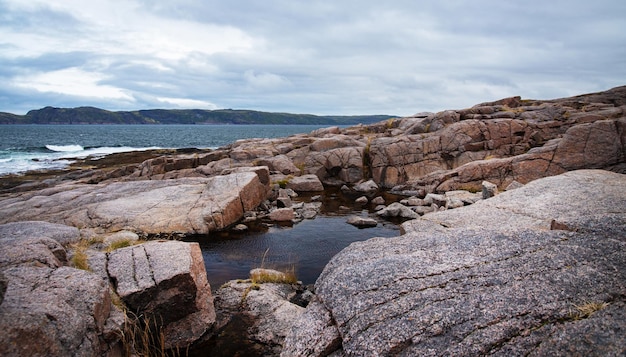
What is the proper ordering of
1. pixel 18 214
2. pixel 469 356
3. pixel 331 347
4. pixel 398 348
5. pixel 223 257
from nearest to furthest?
pixel 469 356
pixel 398 348
pixel 331 347
pixel 223 257
pixel 18 214

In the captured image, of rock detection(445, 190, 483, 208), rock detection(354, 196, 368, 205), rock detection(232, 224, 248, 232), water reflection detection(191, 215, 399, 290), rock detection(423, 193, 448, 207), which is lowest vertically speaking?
water reflection detection(191, 215, 399, 290)

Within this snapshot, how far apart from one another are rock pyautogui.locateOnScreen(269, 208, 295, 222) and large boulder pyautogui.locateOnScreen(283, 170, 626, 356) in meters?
15.4

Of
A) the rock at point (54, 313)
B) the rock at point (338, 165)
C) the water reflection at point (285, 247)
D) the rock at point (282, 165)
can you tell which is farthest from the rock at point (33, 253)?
the rock at point (338, 165)

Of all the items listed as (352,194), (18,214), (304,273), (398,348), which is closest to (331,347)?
(398,348)

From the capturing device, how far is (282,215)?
27.7 metres

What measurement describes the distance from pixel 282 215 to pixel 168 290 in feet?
54.4

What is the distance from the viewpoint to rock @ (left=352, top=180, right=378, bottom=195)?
124 feet

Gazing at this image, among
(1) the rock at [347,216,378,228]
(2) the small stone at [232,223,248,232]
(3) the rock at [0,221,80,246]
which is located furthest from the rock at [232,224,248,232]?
(3) the rock at [0,221,80,246]

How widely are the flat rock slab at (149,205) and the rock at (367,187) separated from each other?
12382 mm

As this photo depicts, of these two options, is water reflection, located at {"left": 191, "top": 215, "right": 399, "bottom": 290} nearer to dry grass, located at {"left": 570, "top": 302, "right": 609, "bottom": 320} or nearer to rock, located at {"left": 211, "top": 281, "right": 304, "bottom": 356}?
rock, located at {"left": 211, "top": 281, "right": 304, "bottom": 356}

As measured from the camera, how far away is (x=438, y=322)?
8008mm

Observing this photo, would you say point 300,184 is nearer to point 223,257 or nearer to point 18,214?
point 223,257

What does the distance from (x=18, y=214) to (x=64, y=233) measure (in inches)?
531

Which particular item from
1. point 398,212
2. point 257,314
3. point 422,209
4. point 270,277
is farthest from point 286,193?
point 257,314
